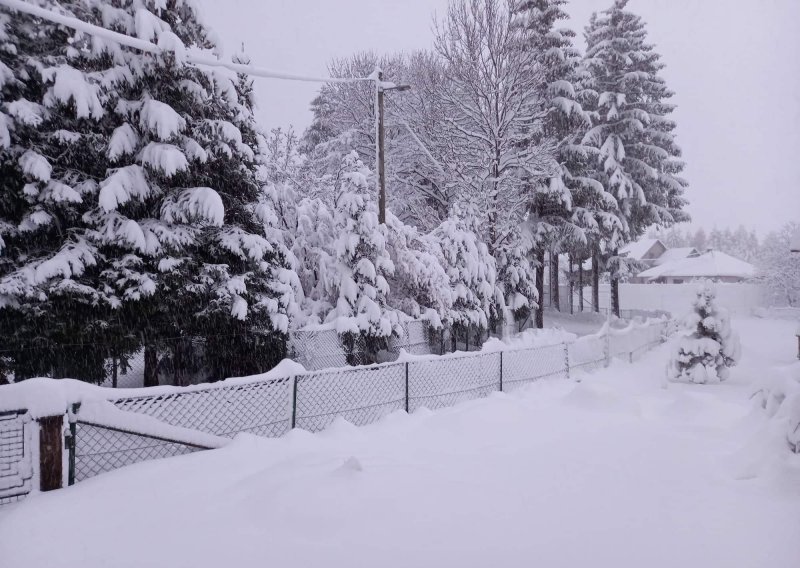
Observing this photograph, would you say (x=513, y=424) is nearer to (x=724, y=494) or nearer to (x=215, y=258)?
(x=724, y=494)

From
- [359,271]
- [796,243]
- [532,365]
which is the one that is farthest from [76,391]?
[796,243]

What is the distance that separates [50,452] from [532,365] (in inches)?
335

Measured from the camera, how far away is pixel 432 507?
4000 mm

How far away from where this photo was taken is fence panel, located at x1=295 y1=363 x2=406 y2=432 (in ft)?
22.6

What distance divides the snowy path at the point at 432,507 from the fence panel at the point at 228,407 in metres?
0.47

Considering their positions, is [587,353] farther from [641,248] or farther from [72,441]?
[641,248]

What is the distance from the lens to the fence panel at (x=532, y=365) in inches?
384

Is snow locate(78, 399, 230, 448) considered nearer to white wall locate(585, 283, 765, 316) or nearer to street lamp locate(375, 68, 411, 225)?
street lamp locate(375, 68, 411, 225)

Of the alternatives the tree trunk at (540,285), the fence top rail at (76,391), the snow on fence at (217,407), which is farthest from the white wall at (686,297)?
the fence top rail at (76,391)

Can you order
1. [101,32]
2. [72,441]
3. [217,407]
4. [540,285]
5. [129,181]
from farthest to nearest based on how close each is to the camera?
[540,285], [129,181], [101,32], [217,407], [72,441]

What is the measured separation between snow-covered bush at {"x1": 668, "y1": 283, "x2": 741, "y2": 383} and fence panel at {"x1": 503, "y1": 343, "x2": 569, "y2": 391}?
10.0 feet

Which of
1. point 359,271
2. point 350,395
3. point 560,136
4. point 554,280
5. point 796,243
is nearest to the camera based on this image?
point 350,395

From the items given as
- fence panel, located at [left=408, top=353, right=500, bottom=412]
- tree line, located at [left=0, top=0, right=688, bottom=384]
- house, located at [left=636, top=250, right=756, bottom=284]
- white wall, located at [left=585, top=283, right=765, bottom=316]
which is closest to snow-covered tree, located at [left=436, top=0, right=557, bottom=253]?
tree line, located at [left=0, top=0, right=688, bottom=384]

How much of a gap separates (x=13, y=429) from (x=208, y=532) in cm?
235
